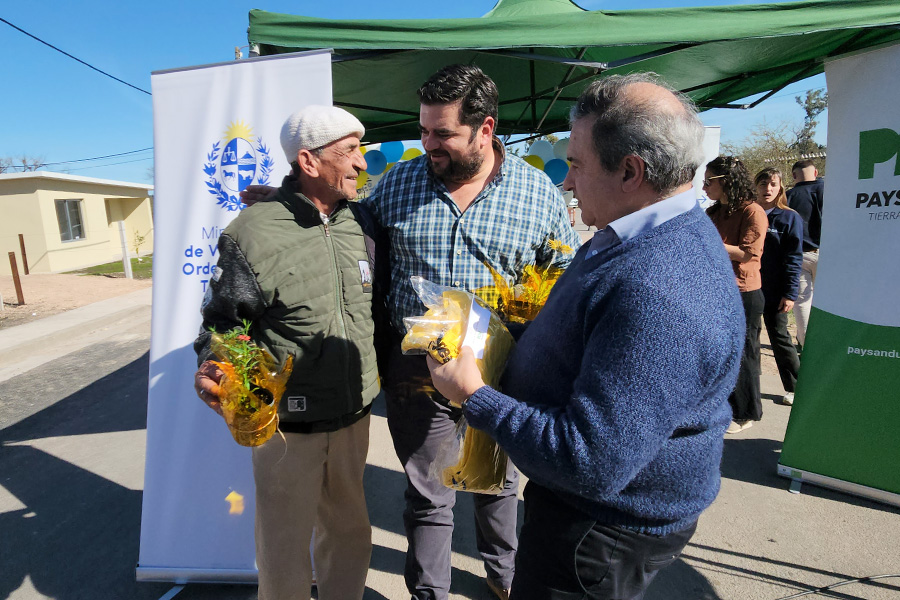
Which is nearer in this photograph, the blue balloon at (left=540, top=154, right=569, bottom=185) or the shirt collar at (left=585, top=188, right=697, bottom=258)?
the shirt collar at (left=585, top=188, right=697, bottom=258)

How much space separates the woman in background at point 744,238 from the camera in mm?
3639

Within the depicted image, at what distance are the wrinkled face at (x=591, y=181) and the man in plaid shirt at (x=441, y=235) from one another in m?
0.84

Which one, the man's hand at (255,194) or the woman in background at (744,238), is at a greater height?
the man's hand at (255,194)

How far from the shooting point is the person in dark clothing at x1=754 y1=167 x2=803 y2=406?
13.7ft

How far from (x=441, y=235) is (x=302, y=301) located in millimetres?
628

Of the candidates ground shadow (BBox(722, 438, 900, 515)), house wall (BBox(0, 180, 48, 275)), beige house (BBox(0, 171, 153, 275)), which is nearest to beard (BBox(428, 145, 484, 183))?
ground shadow (BBox(722, 438, 900, 515))

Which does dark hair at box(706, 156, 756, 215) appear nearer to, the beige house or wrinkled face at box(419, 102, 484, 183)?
wrinkled face at box(419, 102, 484, 183)

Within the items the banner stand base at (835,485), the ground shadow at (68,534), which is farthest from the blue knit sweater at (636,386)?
the banner stand base at (835,485)

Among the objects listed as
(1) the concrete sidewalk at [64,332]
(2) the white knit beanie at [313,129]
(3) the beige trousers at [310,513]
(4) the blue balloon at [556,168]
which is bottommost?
(1) the concrete sidewalk at [64,332]

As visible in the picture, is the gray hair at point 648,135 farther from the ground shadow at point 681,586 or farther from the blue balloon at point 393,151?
the blue balloon at point 393,151

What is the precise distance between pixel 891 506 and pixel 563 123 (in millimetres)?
5358

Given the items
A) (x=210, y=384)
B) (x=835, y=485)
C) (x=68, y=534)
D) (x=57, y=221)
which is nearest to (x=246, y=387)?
(x=210, y=384)

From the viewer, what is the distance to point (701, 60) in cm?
405

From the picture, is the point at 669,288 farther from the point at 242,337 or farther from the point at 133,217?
the point at 133,217
